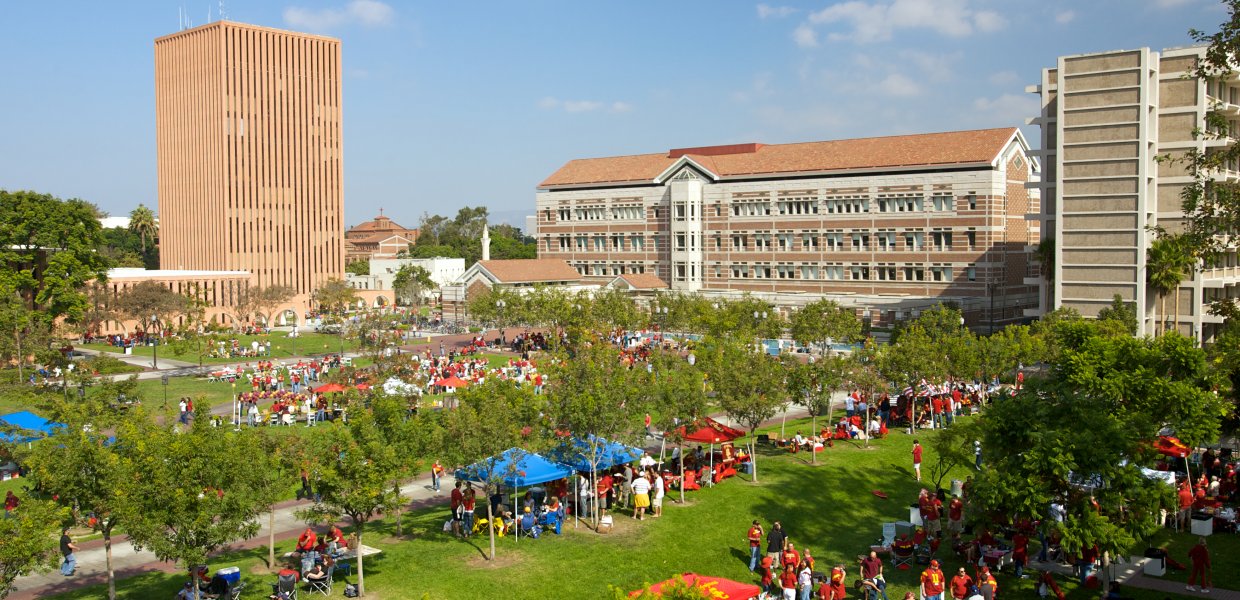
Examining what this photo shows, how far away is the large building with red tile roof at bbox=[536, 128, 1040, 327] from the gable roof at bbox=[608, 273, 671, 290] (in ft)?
3.14

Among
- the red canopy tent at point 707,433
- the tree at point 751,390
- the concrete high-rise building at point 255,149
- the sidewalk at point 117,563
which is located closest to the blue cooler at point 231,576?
the sidewalk at point 117,563

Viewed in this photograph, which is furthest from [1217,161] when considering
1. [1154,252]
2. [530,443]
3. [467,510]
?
[1154,252]

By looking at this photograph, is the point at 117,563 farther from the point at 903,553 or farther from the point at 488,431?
the point at 903,553

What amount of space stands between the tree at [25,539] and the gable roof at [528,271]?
219 feet

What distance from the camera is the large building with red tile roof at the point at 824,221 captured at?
2719 inches

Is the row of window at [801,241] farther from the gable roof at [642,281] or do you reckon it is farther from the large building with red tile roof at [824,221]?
the gable roof at [642,281]

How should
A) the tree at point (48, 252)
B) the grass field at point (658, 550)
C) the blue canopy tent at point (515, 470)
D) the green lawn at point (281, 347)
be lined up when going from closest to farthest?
1. the grass field at point (658, 550)
2. the blue canopy tent at point (515, 470)
3. the tree at point (48, 252)
4. the green lawn at point (281, 347)

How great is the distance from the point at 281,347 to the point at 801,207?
131ft

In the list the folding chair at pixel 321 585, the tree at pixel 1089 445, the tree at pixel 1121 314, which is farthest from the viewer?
the tree at pixel 1121 314

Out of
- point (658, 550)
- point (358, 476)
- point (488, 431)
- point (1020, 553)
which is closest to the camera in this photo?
point (358, 476)

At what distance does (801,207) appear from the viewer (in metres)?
78.6

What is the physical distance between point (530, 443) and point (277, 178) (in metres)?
86.4

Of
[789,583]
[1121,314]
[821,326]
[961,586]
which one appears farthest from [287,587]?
[1121,314]

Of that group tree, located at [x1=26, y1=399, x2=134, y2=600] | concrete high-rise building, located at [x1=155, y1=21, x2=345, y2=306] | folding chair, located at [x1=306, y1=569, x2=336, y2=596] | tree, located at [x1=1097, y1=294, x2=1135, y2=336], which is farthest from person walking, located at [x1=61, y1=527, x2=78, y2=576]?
concrete high-rise building, located at [x1=155, y1=21, x2=345, y2=306]
